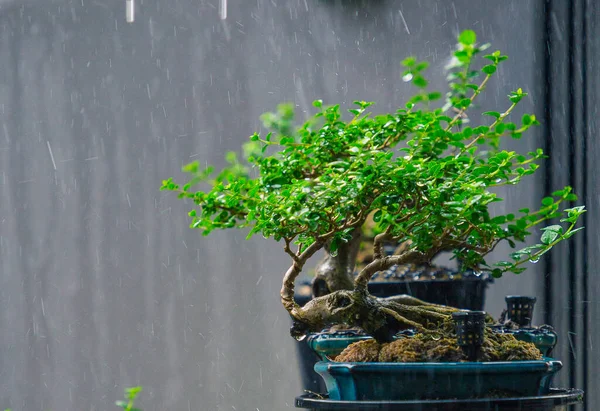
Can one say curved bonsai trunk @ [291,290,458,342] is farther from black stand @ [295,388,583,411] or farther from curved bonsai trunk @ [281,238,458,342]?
black stand @ [295,388,583,411]

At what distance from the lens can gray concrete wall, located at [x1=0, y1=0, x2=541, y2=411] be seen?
7.46 feet

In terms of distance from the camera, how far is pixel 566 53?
1586 millimetres

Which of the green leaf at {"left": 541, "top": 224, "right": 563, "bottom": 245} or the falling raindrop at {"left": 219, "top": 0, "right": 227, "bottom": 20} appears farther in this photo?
the falling raindrop at {"left": 219, "top": 0, "right": 227, "bottom": 20}

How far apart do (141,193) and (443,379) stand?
1.74m

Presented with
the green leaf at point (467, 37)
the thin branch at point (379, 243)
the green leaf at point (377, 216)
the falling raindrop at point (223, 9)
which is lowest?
the thin branch at point (379, 243)

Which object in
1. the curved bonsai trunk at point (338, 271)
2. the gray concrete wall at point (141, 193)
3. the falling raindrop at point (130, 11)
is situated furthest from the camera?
the falling raindrop at point (130, 11)

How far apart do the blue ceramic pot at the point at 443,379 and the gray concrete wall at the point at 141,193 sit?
4.57 feet

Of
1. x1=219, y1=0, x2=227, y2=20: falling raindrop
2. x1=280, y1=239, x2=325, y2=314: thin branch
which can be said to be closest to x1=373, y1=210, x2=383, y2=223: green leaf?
x1=280, y1=239, x2=325, y2=314: thin branch

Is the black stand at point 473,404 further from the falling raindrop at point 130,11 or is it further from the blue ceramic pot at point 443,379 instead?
the falling raindrop at point 130,11

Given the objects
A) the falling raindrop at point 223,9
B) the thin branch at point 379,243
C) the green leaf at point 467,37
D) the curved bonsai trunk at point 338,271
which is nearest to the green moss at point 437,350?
the thin branch at point 379,243

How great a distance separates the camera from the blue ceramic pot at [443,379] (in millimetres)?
830

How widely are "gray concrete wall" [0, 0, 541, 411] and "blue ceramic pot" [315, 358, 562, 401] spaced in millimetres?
1393

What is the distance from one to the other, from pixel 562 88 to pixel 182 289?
4.57 feet

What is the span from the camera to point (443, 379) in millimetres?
833
